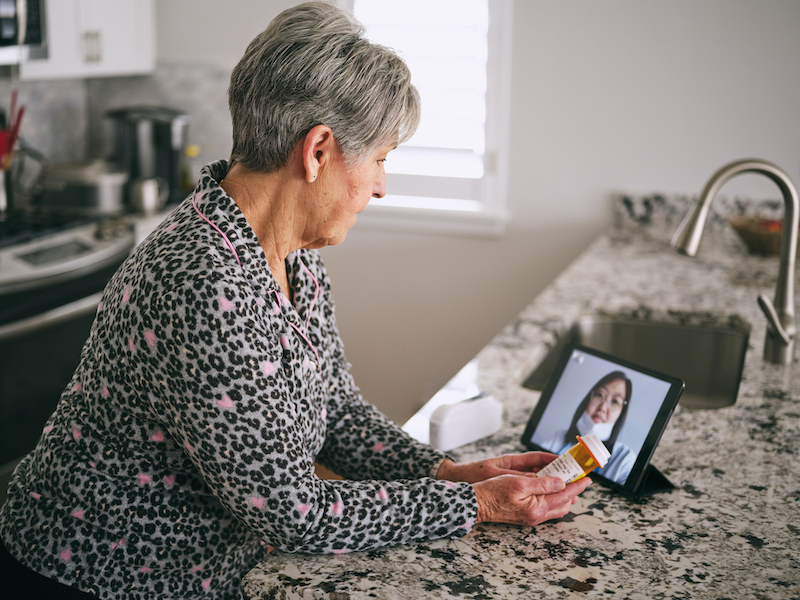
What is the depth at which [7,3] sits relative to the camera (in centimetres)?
232

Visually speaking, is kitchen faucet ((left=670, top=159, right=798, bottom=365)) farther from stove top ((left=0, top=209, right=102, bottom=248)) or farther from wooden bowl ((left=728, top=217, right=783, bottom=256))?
stove top ((left=0, top=209, right=102, bottom=248))

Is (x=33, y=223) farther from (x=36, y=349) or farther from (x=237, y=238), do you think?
(x=237, y=238)

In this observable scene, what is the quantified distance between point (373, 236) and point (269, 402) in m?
2.20

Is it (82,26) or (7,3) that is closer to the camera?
(7,3)

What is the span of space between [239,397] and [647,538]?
0.54 m

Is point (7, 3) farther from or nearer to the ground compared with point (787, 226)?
farther from the ground

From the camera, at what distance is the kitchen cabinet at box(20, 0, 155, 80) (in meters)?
2.62

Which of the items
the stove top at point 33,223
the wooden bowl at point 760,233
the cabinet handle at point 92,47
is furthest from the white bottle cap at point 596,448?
the cabinet handle at point 92,47

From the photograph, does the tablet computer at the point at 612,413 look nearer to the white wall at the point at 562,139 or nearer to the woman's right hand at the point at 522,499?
the woman's right hand at the point at 522,499

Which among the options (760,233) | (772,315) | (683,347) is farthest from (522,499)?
(760,233)

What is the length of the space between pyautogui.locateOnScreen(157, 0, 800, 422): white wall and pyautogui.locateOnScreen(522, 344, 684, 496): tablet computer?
5.55ft

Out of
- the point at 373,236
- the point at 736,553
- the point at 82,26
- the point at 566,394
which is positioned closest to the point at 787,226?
the point at 566,394

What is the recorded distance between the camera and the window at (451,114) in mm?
2754

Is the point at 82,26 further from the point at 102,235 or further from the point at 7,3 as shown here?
the point at 102,235
